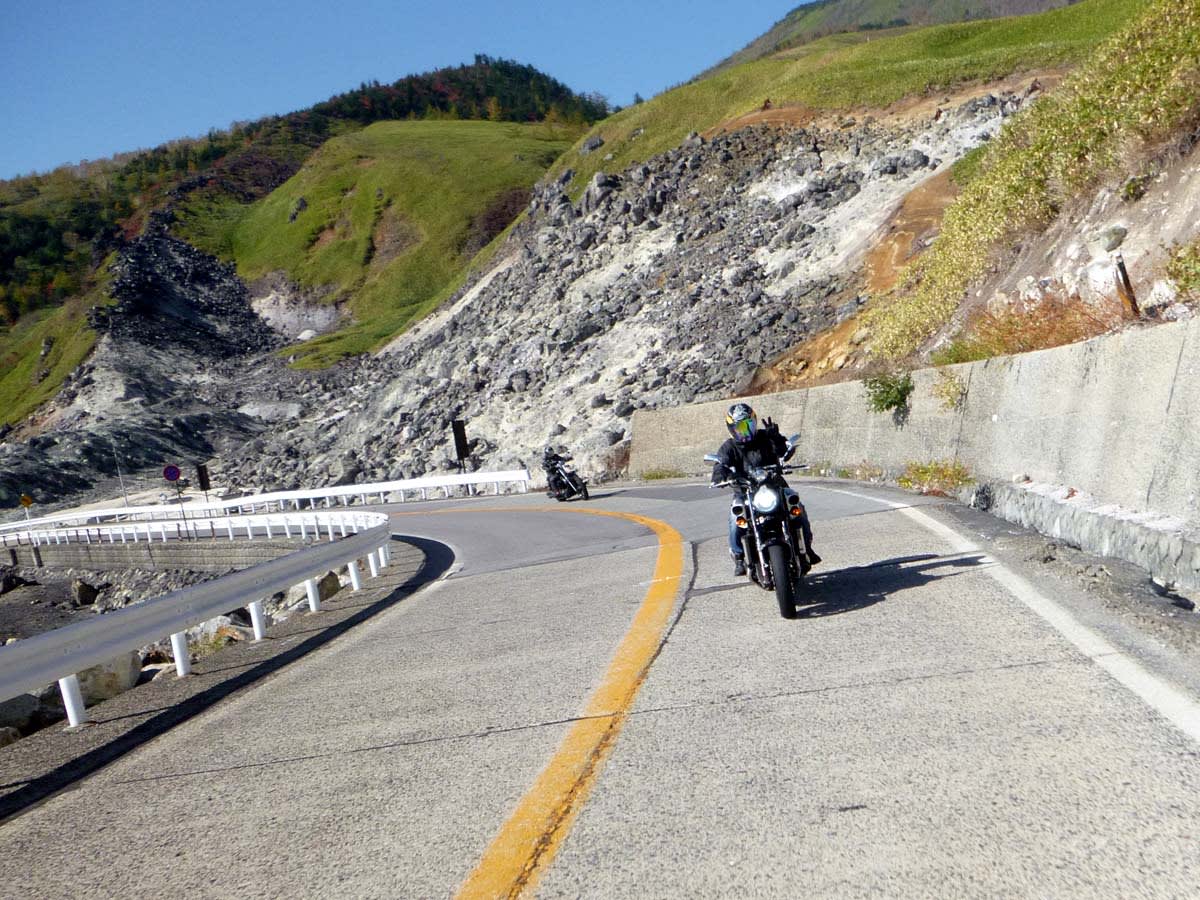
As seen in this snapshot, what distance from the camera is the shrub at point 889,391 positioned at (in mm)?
16859

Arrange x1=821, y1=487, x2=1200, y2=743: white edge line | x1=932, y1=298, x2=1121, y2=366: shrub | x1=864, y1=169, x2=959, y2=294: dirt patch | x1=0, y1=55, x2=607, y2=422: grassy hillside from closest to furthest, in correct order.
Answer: x1=821, y1=487, x2=1200, y2=743: white edge line < x1=932, y1=298, x2=1121, y2=366: shrub < x1=864, y1=169, x2=959, y2=294: dirt patch < x1=0, y1=55, x2=607, y2=422: grassy hillside

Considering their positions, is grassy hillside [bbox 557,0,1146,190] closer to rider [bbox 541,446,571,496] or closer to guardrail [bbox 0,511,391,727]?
rider [bbox 541,446,571,496]

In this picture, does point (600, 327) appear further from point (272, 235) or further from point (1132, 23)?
point (272, 235)

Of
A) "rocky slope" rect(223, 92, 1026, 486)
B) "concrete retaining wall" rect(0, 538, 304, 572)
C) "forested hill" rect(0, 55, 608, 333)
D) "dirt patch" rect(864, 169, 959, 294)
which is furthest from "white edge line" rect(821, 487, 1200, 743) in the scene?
"forested hill" rect(0, 55, 608, 333)

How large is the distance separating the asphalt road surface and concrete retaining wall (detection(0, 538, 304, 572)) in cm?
2070

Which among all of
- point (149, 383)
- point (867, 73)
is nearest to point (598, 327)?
point (867, 73)

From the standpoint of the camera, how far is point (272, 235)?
427ft

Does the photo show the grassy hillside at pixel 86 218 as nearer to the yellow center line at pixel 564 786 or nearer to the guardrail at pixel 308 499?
the guardrail at pixel 308 499

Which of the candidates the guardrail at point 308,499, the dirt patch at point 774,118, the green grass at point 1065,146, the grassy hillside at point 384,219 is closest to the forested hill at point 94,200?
the grassy hillside at point 384,219

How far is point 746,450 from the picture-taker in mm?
8164

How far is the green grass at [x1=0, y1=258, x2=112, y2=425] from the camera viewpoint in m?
88.2

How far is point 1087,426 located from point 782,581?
368cm

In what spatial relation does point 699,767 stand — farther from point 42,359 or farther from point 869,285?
point 42,359

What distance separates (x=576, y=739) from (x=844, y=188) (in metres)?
39.5
